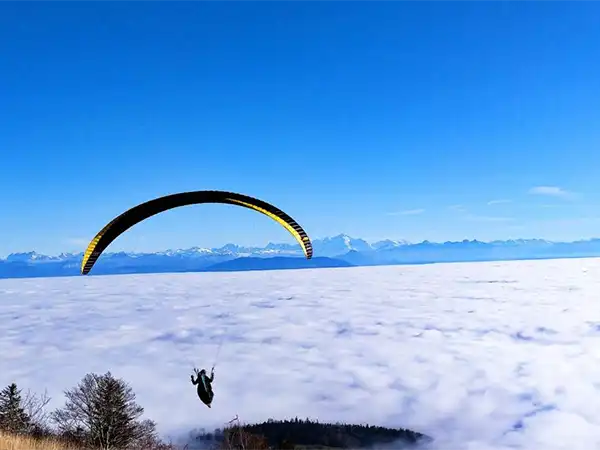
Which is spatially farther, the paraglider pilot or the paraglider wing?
the paraglider wing

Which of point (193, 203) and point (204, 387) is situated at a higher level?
point (193, 203)

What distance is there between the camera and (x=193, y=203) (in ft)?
36.2

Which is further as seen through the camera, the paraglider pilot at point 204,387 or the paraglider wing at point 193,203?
the paraglider wing at point 193,203

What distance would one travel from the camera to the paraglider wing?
35.0ft

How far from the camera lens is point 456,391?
18700 cm

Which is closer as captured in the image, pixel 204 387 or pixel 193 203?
pixel 204 387

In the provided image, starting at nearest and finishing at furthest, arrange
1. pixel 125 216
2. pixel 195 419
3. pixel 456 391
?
1. pixel 125 216
2. pixel 195 419
3. pixel 456 391

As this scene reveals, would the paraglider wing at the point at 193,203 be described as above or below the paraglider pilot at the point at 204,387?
above

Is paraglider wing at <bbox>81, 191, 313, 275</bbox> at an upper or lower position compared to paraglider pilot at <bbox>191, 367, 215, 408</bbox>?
upper

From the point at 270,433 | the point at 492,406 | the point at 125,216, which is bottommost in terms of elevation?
the point at 492,406

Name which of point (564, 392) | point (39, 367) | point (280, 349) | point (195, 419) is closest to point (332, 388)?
point (280, 349)

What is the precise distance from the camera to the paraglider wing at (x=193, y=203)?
10680 millimetres

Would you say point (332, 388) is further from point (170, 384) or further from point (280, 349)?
point (170, 384)

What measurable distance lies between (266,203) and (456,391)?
631 ft
